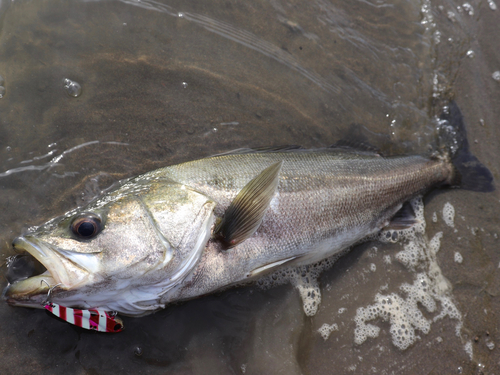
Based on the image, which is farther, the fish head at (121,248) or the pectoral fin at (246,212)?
the pectoral fin at (246,212)

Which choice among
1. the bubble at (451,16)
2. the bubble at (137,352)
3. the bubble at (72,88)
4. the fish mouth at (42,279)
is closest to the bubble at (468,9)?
the bubble at (451,16)

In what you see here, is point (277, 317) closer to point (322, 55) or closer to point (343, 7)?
point (322, 55)

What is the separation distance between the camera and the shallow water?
9.20 feet

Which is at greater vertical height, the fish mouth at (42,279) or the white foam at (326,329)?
the fish mouth at (42,279)

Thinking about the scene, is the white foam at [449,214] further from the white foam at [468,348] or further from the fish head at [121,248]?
the fish head at [121,248]

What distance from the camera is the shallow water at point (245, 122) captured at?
2803 mm

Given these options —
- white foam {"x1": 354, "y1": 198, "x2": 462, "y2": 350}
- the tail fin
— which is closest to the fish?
white foam {"x1": 354, "y1": 198, "x2": 462, "y2": 350}

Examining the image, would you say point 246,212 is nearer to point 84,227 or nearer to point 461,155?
point 84,227

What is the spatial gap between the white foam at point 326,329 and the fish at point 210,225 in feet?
1.92

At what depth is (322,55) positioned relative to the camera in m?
3.62

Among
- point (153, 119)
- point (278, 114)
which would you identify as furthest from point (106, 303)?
point (278, 114)

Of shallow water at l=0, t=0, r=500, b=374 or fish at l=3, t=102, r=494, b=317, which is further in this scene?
shallow water at l=0, t=0, r=500, b=374

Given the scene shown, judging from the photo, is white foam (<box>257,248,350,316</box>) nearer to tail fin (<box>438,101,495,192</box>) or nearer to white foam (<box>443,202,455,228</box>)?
white foam (<box>443,202,455,228</box>)

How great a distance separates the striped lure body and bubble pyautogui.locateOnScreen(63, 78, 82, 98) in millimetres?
1763
